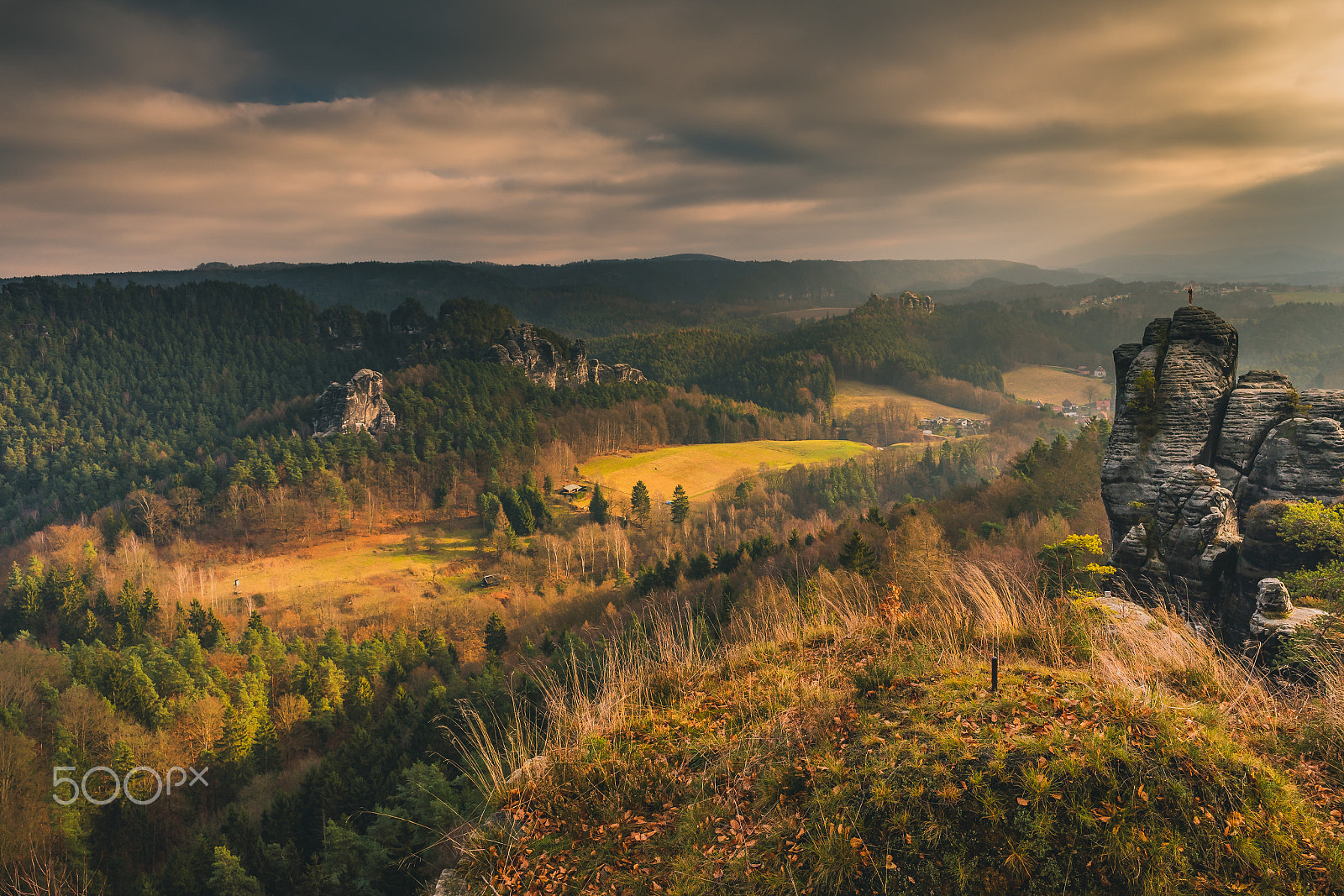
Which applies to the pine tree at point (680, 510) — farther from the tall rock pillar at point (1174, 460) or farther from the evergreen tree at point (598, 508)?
the tall rock pillar at point (1174, 460)

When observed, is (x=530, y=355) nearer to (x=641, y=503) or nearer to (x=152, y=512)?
(x=641, y=503)

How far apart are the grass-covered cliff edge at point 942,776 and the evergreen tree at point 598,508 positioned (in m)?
99.5

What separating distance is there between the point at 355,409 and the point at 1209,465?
137 meters

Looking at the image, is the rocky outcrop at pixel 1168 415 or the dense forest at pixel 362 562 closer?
the rocky outcrop at pixel 1168 415

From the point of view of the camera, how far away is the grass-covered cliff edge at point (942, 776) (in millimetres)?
5168

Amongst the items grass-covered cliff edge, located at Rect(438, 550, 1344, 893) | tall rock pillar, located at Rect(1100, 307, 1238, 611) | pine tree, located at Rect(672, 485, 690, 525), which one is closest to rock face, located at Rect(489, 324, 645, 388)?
pine tree, located at Rect(672, 485, 690, 525)

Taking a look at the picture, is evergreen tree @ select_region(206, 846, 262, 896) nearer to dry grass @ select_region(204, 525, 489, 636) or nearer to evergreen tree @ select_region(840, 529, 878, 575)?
evergreen tree @ select_region(840, 529, 878, 575)

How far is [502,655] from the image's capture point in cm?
6022

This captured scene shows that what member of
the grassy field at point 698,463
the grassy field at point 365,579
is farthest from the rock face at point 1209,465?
the grassy field at point 698,463

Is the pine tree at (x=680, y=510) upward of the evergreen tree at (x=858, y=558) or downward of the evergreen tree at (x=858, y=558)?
downward

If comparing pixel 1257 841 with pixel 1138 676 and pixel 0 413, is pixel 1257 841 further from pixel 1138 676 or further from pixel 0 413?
pixel 0 413

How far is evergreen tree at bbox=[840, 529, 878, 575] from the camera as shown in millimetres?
38125

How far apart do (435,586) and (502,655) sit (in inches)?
1247

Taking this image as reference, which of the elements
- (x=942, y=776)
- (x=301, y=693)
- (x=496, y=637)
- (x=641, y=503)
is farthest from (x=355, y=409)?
(x=942, y=776)
